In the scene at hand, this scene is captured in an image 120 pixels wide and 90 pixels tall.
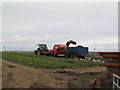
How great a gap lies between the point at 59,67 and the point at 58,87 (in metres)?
6.46

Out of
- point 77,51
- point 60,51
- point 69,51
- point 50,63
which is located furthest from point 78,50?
point 50,63

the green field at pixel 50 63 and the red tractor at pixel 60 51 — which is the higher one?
the red tractor at pixel 60 51

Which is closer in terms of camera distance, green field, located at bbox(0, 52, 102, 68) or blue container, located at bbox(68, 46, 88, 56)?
green field, located at bbox(0, 52, 102, 68)

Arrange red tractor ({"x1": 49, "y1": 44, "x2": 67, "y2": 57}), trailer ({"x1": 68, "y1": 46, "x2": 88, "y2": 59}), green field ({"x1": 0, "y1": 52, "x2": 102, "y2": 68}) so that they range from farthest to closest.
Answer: red tractor ({"x1": 49, "y1": 44, "x2": 67, "y2": 57})
trailer ({"x1": 68, "y1": 46, "x2": 88, "y2": 59})
green field ({"x1": 0, "y1": 52, "x2": 102, "y2": 68})

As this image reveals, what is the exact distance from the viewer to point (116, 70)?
7.28m

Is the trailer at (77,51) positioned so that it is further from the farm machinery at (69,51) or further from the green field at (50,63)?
the green field at (50,63)

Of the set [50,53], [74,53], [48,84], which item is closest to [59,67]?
[48,84]

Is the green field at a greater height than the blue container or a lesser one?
lesser

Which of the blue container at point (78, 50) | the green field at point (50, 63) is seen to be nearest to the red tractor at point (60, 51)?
the blue container at point (78, 50)

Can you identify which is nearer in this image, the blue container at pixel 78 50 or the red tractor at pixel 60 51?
the blue container at pixel 78 50

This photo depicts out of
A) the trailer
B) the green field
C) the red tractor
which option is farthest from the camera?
the red tractor

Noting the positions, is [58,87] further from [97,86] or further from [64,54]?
[64,54]

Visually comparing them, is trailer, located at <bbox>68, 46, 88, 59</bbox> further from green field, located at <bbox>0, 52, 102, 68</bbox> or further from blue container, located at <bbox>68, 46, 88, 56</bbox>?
green field, located at <bbox>0, 52, 102, 68</bbox>

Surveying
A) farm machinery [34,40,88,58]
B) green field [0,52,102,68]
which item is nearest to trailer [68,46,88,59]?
farm machinery [34,40,88,58]
